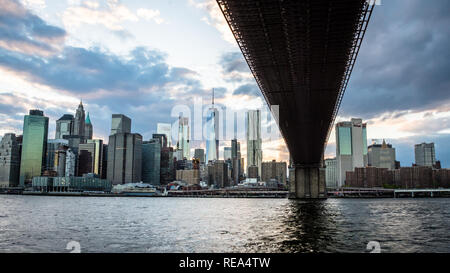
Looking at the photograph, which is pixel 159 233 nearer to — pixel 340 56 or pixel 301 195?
pixel 340 56

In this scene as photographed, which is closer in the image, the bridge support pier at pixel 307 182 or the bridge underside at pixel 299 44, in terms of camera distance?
the bridge underside at pixel 299 44

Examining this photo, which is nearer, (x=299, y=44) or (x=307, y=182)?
(x=299, y=44)

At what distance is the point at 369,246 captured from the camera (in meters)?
18.7

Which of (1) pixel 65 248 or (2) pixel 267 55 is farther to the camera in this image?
(2) pixel 267 55

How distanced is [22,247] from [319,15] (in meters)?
19.9

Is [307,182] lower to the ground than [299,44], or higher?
lower

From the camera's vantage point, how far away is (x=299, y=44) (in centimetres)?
2523

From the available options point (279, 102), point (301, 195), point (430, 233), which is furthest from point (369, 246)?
point (301, 195)

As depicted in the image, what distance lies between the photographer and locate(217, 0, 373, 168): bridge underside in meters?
20.7

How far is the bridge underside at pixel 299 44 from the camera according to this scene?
2067 centimetres

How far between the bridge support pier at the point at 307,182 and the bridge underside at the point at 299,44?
50955 mm

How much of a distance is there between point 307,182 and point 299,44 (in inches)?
2739
